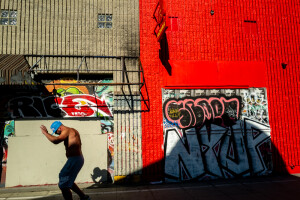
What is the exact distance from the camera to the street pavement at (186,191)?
5.94 meters

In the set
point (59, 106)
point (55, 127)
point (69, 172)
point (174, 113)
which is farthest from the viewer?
point (174, 113)

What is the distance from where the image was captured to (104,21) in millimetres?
8359

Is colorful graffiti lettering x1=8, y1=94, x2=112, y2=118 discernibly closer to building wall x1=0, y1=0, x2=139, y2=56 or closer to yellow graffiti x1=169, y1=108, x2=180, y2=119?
building wall x1=0, y1=0, x2=139, y2=56

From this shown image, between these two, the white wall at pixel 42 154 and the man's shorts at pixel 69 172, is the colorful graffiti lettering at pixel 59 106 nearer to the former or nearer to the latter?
the white wall at pixel 42 154

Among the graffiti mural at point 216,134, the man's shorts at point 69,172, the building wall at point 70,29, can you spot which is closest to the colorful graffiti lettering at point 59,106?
the building wall at point 70,29

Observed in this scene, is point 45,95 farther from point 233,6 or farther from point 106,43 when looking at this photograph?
point 233,6

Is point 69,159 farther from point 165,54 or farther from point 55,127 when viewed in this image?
point 165,54

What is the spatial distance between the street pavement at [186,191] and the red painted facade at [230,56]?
1.42 meters

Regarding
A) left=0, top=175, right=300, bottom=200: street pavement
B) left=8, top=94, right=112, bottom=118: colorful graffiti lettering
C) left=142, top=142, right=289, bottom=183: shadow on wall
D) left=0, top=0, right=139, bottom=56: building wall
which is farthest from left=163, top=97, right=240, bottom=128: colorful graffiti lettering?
left=0, top=0, right=139, bottom=56: building wall

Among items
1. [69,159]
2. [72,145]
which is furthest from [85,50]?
[69,159]

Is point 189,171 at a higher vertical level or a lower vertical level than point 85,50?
lower

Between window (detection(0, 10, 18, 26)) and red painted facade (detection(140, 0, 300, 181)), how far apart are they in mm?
4781

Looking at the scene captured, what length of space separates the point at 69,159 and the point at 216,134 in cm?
561

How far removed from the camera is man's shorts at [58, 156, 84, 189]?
183 inches
